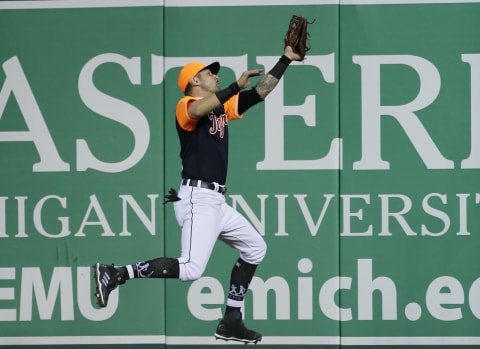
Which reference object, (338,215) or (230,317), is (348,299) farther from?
(230,317)

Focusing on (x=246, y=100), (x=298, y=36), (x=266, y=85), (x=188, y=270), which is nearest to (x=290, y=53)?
(x=298, y=36)

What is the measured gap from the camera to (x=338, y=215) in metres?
7.75

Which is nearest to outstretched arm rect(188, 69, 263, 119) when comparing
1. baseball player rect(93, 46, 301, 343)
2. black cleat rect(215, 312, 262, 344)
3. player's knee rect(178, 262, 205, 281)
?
baseball player rect(93, 46, 301, 343)

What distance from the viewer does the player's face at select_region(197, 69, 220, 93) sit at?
20.8 ft

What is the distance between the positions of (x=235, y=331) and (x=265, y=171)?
1.72 m

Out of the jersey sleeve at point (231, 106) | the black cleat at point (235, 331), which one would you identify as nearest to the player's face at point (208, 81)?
the jersey sleeve at point (231, 106)

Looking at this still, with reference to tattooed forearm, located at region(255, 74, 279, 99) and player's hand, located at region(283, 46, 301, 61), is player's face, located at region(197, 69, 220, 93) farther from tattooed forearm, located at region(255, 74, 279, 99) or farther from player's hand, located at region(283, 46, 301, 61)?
player's hand, located at region(283, 46, 301, 61)

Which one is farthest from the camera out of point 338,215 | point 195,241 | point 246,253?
point 338,215

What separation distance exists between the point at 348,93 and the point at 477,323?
1960 millimetres

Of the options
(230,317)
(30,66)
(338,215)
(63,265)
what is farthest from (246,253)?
(30,66)

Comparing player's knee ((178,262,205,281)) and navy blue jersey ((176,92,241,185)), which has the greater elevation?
navy blue jersey ((176,92,241,185))

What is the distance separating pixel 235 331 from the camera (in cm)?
641

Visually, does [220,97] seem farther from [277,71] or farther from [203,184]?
[203,184]

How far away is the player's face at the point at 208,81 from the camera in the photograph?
6.33m
